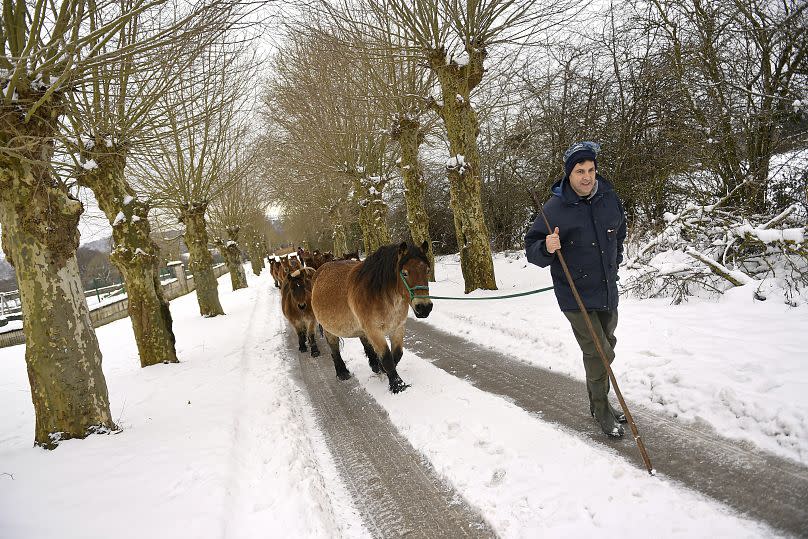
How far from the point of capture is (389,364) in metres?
4.83

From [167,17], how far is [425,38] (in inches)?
202

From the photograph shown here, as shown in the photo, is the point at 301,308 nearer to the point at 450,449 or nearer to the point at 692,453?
the point at 450,449

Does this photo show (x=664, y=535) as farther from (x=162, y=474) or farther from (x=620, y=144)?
(x=620, y=144)

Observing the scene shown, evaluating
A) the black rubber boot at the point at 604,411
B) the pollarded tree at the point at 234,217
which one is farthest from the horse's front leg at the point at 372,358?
the pollarded tree at the point at 234,217

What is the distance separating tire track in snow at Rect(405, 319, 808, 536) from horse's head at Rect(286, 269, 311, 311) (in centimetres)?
409

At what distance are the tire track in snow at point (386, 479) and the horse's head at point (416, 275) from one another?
121 cm

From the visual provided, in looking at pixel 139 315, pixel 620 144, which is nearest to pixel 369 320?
pixel 139 315

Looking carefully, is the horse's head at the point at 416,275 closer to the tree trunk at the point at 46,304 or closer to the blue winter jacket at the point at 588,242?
the blue winter jacket at the point at 588,242

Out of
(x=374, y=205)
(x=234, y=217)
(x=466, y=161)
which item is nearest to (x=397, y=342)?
(x=466, y=161)

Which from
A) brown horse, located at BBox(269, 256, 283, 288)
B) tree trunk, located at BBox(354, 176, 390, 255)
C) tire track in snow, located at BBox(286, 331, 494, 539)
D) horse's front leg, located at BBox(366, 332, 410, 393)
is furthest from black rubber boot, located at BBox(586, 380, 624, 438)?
tree trunk, located at BBox(354, 176, 390, 255)

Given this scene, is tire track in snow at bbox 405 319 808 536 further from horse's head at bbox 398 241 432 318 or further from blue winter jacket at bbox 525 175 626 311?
horse's head at bbox 398 241 432 318

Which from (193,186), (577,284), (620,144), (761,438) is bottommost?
(761,438)

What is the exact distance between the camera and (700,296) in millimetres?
6031

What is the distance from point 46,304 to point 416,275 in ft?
12.4
